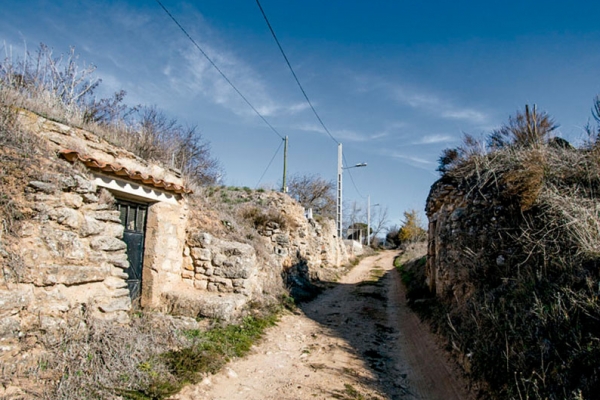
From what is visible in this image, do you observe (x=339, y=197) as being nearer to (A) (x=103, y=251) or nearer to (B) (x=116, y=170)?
(B) (x=116, y=170)

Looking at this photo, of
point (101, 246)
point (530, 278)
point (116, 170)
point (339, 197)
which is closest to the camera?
point (101, 246)

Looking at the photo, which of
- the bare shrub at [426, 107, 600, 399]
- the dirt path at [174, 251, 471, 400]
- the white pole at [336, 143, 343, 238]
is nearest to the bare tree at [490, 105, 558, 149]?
the bare shrub at [426, 107, 600, 399]

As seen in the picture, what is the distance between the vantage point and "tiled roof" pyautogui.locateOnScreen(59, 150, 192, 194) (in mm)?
4738

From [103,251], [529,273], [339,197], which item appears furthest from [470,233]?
[339,197]

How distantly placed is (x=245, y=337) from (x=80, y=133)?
171 inches

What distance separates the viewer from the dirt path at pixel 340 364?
436 centimetres

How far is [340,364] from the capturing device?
5.37 meters

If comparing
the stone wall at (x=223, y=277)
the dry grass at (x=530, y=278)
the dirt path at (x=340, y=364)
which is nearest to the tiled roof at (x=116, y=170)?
the stone wall at (x=223, y=277)

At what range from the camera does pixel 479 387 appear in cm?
412

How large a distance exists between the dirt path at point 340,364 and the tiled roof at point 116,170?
131 inches

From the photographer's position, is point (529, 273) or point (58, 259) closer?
point (58, 259)

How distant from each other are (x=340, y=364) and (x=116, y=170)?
4674 mm

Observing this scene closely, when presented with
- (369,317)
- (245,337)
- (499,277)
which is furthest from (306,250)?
(499,277)

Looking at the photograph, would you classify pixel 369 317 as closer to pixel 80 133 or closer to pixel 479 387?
→ pixel 479 387
